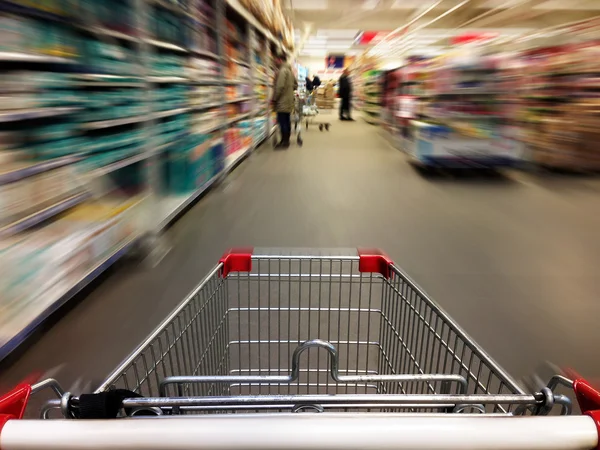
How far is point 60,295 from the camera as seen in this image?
2029 millimetres

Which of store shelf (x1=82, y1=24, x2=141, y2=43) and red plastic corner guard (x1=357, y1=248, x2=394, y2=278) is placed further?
store shelf (x1=82, y1=24, x2=141, y2=43)

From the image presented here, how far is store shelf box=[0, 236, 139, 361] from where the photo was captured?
5.94ft

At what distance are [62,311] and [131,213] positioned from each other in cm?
80

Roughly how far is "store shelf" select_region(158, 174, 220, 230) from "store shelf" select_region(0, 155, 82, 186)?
1.13 meters

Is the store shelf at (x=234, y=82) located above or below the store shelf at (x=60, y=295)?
above

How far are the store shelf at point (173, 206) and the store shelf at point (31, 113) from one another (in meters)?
1.29

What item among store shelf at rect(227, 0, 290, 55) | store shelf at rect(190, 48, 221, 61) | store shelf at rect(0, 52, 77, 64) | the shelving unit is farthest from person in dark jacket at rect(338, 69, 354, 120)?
store shelf at rect(0, 52, 77, 64)

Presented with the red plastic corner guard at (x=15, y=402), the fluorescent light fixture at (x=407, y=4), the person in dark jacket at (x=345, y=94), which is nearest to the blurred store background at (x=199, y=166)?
the red plastic corner guard at (x=15, y=402)

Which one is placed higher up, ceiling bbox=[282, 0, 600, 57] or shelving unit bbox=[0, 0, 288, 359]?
ceiling bbox=[282, 0, 600, 57]

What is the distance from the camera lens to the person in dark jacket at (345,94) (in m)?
13.4

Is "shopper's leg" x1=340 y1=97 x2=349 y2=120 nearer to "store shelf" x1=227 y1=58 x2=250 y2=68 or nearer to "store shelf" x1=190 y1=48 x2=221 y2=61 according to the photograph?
"store shelf" x1=227 y1=58 x2=250 y2=68

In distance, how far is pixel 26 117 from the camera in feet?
5.74

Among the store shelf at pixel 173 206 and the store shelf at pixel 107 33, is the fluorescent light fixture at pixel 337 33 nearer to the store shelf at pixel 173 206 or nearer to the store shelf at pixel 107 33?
the store shelf at pixel 173 206

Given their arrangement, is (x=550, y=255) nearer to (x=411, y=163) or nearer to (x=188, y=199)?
(x=188, y=199)
